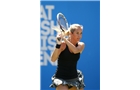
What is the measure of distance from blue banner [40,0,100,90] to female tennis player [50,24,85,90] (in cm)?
202

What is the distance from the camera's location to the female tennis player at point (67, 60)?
424 cm

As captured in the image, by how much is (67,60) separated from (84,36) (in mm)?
2213

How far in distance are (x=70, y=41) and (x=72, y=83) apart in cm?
65

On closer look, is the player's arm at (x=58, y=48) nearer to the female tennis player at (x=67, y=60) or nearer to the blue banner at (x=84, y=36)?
the female tennis player at (x=67, y=60)

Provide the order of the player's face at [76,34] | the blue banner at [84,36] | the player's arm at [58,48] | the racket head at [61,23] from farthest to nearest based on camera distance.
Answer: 1. the blue banner at [84,36]
2. the racket head at [61,23]
3. the player's face at [76,34]
4. the player's arm at [58,48]

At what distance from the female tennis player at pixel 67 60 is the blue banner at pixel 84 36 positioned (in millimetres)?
2023

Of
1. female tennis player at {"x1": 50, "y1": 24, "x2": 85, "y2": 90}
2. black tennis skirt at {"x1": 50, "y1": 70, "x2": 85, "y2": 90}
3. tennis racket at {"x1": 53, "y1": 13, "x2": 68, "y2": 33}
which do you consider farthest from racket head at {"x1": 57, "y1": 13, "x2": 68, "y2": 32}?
black tennis skirt at {"x1": 50, "y1": 70, "x2": 85, "y2": 90}

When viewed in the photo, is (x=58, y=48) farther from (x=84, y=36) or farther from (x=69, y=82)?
(x=84, y=36)

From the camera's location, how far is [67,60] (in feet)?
14.2

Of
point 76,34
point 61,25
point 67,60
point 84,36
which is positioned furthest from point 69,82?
point 84,36

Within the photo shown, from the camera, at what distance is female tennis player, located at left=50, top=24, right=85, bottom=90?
167 inches

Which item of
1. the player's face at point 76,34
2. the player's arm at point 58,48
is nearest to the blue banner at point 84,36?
the player's face at point 76,34

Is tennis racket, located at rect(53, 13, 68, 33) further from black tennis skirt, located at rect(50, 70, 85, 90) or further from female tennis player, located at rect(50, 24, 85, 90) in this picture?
black tennis skirt, located at rect(50, 70, 85, 90)

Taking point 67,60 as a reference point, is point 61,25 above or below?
above
